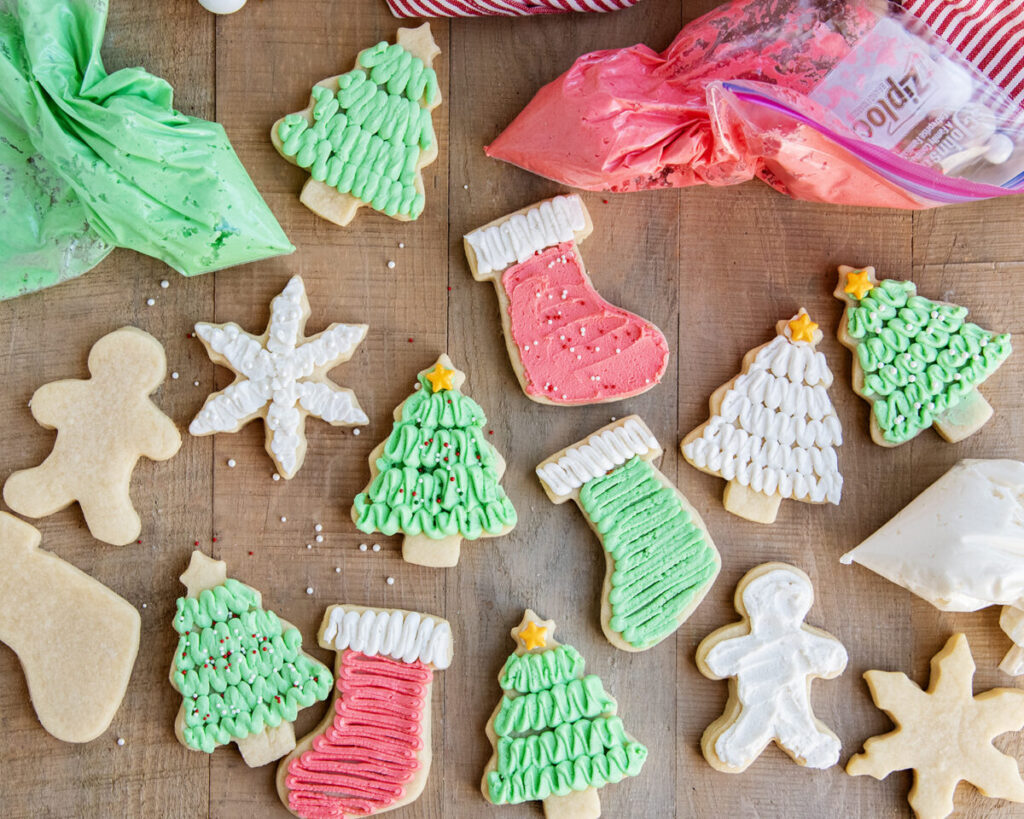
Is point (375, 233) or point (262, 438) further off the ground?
point (375, 233)

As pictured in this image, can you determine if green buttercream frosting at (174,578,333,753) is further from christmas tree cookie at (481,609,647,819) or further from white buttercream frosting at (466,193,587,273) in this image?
white buttercream frosting at (466,193,587,273)

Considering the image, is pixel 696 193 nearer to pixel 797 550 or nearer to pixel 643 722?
pixel 797 550

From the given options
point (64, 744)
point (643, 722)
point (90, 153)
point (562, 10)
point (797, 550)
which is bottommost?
point (64, 744)

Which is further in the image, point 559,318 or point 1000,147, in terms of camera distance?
point 559,318

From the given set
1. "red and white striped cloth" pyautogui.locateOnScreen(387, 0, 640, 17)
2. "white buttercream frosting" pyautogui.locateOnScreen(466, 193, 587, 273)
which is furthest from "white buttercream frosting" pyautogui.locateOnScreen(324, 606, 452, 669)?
"red and white striped cloth" pyautogui.locateOnScreen(387, 0, 640, 17)

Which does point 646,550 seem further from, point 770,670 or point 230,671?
point 230,671

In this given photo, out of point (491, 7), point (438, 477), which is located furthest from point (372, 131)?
point (438, 477)

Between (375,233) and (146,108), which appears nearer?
(146,108)

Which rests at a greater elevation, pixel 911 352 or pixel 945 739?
pixel 911 352

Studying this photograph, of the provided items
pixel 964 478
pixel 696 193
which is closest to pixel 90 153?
pixel 696 193
